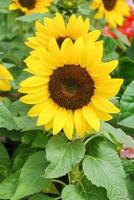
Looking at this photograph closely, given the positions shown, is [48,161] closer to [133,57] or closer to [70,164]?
[70,164]

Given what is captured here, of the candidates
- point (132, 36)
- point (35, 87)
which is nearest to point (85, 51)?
point (35, 87)

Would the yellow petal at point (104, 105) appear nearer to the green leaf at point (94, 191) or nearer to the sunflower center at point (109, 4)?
the green leaf at point (94, 191)

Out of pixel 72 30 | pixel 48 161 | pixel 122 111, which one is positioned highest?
pixel 72 30

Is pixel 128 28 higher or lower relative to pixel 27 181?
higher

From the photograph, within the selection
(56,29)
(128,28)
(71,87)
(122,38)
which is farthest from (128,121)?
(128,28)

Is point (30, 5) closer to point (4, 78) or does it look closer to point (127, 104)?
point (4, 78)

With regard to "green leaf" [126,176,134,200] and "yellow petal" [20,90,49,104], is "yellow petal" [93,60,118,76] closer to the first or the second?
"yellow petal" [20,90,49,104]

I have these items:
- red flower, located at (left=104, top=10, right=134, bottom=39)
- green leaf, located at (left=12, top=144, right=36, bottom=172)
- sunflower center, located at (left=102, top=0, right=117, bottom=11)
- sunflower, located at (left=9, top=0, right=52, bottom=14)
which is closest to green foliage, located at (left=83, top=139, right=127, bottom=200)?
green leaf, located at (left=12, top=144, right=36, bottom=172)
